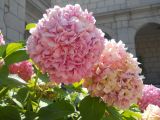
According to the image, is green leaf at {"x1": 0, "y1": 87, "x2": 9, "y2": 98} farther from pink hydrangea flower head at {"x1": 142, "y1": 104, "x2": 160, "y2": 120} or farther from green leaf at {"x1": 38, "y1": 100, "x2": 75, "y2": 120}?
pink hydrangea flower head at {"x1": 142, "y1": 104, "x2": 160, "y2": 120}

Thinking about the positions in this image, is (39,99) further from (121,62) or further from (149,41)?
(149,41)

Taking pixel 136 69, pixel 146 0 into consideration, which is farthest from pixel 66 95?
pixel 146 0

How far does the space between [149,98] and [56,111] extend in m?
0.79

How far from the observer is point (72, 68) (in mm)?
982

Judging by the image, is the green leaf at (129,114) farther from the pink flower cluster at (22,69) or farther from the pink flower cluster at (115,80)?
the pink flower cluster at (22,69)

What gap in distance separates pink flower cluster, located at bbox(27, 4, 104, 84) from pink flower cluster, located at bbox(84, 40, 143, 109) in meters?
0.07

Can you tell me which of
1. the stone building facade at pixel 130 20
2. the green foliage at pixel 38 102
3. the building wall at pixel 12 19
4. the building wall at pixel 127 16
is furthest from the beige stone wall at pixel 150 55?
the green foliage at pixel 38 102

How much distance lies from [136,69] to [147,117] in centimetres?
29

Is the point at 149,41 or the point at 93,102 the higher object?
the point at 149,41

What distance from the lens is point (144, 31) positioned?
15.6 meters

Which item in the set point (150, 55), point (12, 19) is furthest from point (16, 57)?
point (150, 55)

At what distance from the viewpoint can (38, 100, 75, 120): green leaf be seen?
41.1 inches

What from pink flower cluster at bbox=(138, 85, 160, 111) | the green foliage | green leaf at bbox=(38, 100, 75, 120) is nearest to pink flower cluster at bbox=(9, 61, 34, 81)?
the green foliage

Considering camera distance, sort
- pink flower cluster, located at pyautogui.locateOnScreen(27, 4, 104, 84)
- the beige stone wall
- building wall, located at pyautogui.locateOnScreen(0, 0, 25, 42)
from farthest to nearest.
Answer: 1. the beige stone wall
2. building wall, located at pyautogui.locateOnScreen(0, 0, 25, 42)
3. pink flower cluster, located at pyautogui.locateOnScreen(27, 4, 104, 84)
